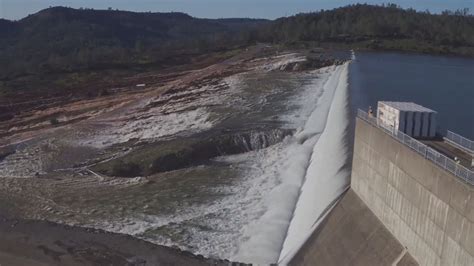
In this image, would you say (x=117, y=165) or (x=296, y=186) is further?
(x=117, y=165)

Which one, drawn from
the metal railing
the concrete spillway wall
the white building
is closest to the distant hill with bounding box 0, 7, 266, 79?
the concrete spillway wall

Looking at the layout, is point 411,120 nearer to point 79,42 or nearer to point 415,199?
point 415,199

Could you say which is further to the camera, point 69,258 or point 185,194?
point 185,194

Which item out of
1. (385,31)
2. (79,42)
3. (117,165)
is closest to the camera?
(117,165)

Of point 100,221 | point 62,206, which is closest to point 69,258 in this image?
point 100,221

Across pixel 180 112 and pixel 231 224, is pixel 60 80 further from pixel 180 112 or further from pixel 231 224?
pixel 231 224

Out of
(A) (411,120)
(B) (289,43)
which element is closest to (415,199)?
(A) (411,120)

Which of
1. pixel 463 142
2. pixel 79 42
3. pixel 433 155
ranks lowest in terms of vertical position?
pixel 79 42
